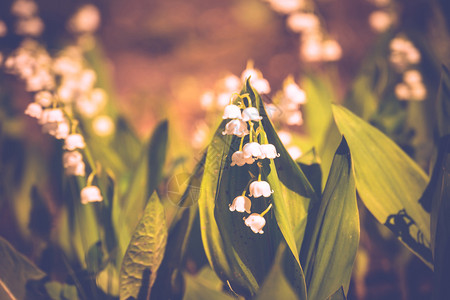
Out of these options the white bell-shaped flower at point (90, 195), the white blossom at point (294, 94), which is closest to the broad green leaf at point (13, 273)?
the white bell-shaped flower at point (90, 195)

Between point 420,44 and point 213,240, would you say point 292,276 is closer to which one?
point 213,240

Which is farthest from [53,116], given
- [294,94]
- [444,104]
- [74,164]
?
[444,104]

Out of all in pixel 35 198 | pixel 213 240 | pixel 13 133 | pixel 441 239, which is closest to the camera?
pixel 441 239

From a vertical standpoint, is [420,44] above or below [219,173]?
above

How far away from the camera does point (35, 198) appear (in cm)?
130

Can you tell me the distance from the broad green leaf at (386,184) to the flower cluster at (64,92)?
0.80 meters

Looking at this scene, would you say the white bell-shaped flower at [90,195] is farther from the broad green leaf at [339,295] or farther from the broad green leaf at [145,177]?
the broad green leaf at [339,295]

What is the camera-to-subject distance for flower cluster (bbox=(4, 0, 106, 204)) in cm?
100

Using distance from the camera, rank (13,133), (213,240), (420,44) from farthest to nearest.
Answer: (13,133), (420,44), (213,240)

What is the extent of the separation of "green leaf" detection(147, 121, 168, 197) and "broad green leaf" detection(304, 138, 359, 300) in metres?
0.67

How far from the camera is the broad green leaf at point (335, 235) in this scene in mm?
868


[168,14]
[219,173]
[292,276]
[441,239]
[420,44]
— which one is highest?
[168,14]

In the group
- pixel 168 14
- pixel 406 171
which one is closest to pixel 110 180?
pixel 406 171

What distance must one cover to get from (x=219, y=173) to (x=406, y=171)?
24.4 inches
